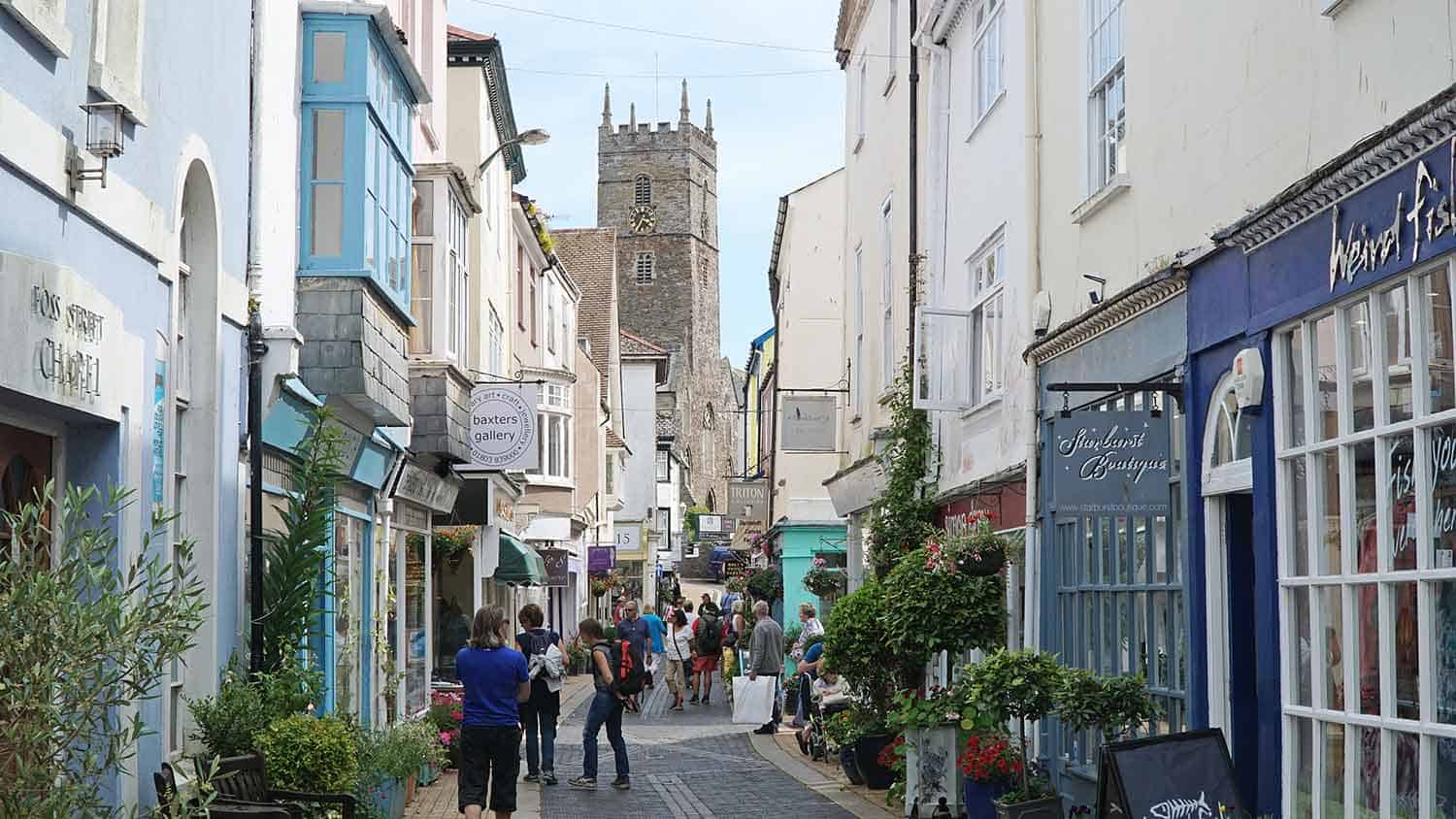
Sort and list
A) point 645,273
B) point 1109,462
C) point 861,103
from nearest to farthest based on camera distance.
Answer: point 1109,462, point 861,103, point 645,273

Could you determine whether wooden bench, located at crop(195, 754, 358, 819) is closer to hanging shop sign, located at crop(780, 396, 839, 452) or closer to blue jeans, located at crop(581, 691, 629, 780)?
blue jeans, located at crop(581, 691, 629, 780)

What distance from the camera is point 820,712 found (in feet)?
62.4

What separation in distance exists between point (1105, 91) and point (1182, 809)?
19.2 feet

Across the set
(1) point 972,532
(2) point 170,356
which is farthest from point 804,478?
(2) point 170,356

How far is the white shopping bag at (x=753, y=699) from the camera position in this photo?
2322 centimetres

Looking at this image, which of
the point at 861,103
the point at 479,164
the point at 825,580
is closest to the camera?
the point at 479,164

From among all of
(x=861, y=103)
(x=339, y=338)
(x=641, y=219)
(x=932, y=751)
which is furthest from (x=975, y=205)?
(x=641, y=219)

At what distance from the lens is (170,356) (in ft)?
31.8

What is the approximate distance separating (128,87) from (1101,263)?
6.53 metres

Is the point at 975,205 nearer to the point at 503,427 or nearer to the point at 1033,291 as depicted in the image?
the point at 1033,291

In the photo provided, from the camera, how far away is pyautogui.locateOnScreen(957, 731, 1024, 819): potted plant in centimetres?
1204

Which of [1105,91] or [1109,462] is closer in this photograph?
[1109,462]

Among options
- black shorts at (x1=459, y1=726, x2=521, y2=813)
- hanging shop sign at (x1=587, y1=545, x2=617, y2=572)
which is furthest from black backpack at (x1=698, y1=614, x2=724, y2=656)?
hanging shop sign at (x1=587, y1=545, x2=617, y2=572)

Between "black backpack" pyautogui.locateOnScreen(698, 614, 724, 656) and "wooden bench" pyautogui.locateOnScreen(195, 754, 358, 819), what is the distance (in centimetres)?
2131
